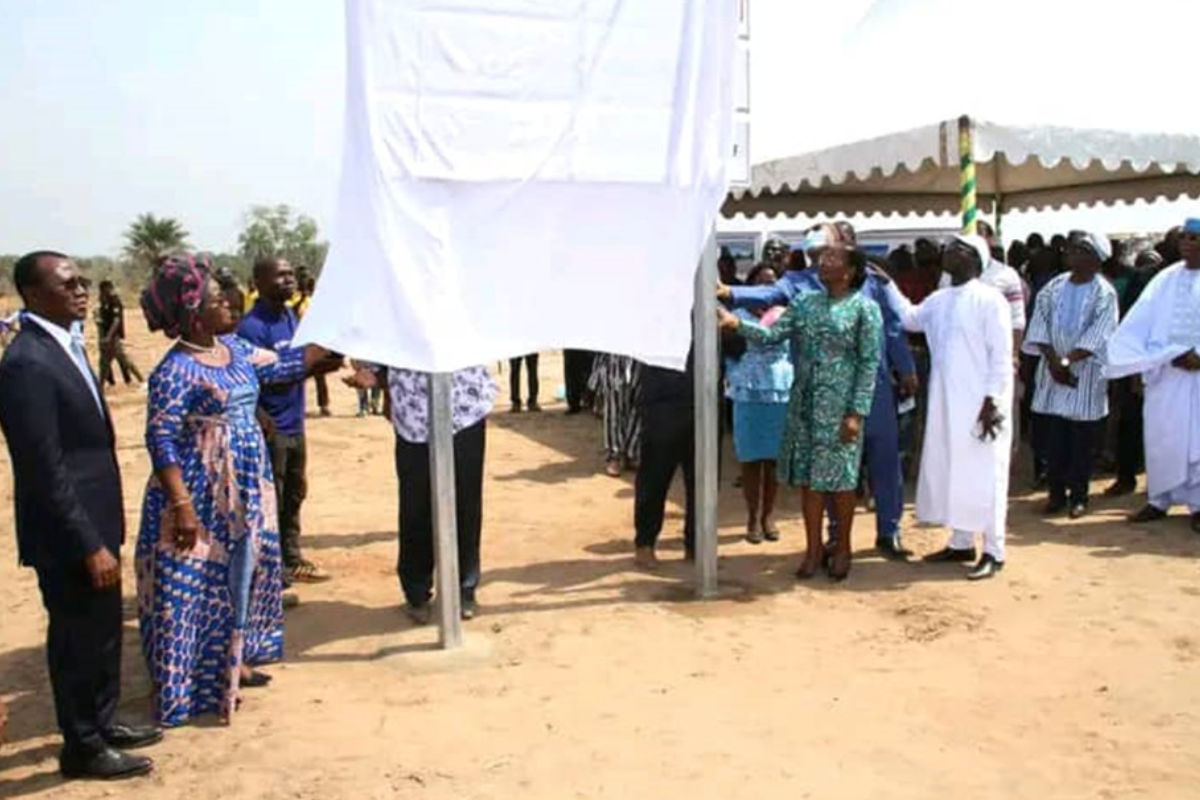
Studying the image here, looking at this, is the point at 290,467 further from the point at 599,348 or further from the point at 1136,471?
the point at 1136,471

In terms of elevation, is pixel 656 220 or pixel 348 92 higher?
pixel 348 92

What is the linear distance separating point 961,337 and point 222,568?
3809mm

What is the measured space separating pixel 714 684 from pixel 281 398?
2.61 metres

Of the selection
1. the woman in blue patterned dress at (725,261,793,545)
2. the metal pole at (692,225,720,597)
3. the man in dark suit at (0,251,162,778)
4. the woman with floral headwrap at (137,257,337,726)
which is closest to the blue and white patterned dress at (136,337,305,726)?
the woman with floral headwrap at (137,257,337,726)

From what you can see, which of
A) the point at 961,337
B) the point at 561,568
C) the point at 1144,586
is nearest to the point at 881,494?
the point at 961,337

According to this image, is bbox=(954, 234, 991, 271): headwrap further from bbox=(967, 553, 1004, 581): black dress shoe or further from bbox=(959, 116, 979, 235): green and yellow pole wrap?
bbox=(967, 553, 1004, 581): black dress shoe

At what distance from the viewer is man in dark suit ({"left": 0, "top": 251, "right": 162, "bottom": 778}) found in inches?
128

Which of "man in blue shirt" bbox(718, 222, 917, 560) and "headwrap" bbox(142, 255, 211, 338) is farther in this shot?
"man in blue shirt" bbox(718, 222, 917, 560)

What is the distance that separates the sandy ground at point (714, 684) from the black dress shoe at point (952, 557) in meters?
0.18

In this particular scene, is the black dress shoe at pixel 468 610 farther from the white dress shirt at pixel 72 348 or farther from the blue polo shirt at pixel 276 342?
the white dress shirt at pixel 72 348

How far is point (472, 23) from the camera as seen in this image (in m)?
4.34

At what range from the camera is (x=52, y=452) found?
10.7 feet

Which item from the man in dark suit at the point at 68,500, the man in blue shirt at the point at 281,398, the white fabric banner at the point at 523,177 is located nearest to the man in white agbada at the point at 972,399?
the white fabric banner at the point at 523,177

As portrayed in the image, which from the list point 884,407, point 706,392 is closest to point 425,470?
point 706,392
